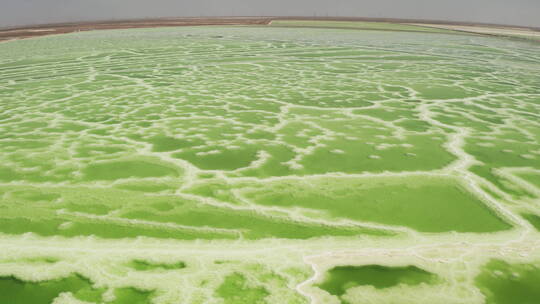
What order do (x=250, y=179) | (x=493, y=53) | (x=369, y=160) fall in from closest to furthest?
(x=250, y=179) < (x=369, y=160) < (x=493, y=53)

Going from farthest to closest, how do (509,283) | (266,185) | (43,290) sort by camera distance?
1. (266,185)
2. (509,283)
3. (43,290)

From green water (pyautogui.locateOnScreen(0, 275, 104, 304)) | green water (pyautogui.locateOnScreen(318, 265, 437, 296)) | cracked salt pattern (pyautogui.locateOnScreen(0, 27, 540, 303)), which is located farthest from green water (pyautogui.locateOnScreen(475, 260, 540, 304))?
green water (pyautogui.locateOnScreen(0, 275, 104, 304))

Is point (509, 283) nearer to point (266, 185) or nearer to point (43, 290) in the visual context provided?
point (266, 185)

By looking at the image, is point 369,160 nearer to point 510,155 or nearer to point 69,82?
point 510,155

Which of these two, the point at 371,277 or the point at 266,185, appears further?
the point at 266,185

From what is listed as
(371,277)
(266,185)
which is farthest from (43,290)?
(266,185)

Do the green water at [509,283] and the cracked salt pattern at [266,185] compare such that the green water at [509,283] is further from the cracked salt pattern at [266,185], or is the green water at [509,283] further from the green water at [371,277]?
the green water at [371,277]

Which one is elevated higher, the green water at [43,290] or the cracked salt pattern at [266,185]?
the cracked salt pattern at [266,185]

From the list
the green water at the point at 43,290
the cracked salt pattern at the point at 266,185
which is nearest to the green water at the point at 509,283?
the cracked salt pattern at the point at 266,185

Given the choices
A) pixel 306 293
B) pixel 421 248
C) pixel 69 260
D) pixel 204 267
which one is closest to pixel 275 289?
pixel 306 293
